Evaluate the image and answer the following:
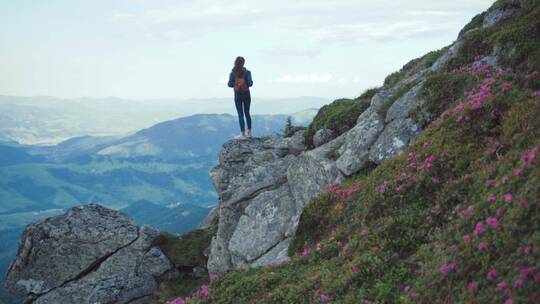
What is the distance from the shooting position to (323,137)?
32562mm

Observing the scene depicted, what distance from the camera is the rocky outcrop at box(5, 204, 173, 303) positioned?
35.3 meters

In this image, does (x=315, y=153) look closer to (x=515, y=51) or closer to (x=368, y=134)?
(x=368, y=134)

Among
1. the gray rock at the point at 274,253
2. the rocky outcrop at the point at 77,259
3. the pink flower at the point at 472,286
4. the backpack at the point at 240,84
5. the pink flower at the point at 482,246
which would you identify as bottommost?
the rocky outcrop at the point at 77,259

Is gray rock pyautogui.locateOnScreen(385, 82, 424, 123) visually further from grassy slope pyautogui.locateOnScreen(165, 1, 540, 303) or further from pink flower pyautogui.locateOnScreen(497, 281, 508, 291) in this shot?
pink flower pyautogui.locateOnScreen(497, 281, 508, 291)

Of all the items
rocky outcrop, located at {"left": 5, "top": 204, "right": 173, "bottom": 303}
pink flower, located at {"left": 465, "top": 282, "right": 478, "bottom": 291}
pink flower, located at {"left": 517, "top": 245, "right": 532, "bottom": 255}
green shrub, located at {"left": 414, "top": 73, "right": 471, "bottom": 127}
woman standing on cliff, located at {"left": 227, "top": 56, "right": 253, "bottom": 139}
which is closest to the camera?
pink flower, located at {"left": 517, "top": 245, "right": 532, "bottom": 255}

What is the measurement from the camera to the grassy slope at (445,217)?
1124 centimetres

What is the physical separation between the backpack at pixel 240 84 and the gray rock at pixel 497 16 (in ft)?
51.0

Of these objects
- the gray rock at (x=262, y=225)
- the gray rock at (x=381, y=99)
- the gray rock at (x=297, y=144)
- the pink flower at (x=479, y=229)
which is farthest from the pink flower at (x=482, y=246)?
the gray rock at (x=297, y=144)

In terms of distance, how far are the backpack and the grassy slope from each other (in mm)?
12824

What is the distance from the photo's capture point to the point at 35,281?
35.4m

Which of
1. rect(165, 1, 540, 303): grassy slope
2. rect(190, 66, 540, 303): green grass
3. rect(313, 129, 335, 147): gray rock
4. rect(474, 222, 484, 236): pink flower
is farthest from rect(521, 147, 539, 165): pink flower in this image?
rect(313, 129, 335, 147): gray rock

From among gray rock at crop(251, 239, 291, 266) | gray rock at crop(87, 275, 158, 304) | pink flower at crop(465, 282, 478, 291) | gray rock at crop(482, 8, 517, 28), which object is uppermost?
gray rock at crop(482, 8, 517, 28)

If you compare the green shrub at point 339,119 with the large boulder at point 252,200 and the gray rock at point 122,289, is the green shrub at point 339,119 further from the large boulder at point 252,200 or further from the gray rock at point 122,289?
the gray rock at point 122,289

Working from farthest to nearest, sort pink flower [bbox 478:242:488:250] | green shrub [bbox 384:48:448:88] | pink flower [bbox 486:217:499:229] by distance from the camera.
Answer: green shrub [bbox 384:48:448:88] → pink flower [bbox 486:217:499:229] → pink flower [bbox 478:242:488:250]
